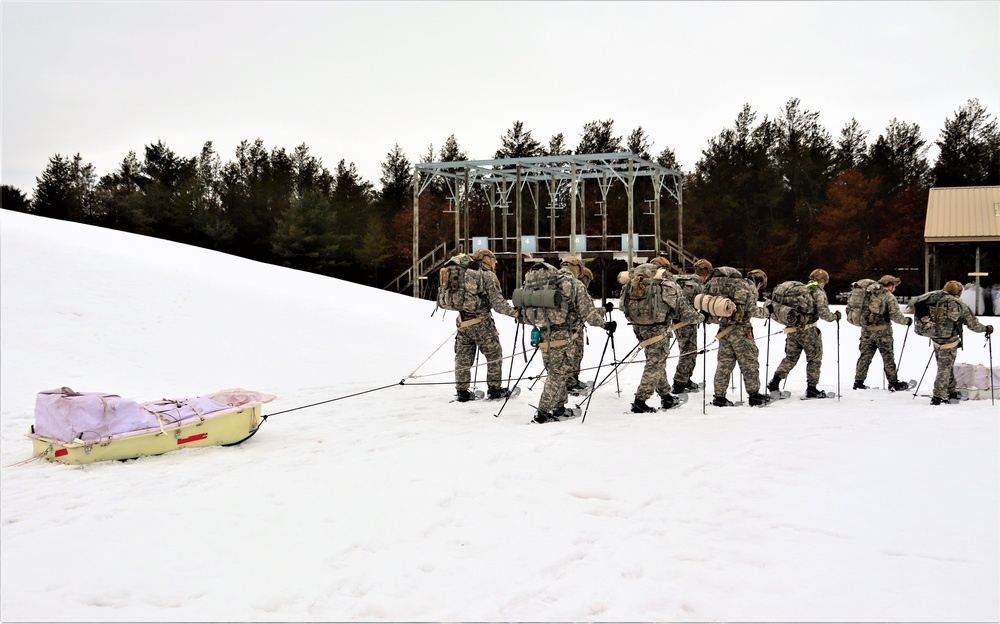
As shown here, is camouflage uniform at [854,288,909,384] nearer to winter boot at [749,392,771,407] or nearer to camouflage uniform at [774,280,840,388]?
camouflage uniform at [774,280,840,388]

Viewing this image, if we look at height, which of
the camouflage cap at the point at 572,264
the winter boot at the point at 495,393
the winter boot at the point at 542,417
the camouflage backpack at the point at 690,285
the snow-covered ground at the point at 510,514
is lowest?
the snow-covered ground at the point at 510,514

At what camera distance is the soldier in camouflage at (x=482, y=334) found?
10.9 meters

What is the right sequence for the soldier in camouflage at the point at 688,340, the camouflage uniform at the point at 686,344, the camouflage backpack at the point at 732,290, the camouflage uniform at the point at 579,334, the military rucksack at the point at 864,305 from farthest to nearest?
the camouflage uniform at the point at 686,344 < the soldier in camouflage at the point at 688,340 < the military rucksack at the point at 864,305 < the camouflage backpack at the point at 732,290 < the camouflage uniform at the point at 579,334

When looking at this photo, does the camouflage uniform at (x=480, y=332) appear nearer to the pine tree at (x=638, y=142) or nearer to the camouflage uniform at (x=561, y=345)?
the camouflage uniform at (x=561, y=345)

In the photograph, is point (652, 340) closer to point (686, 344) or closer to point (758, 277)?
point (686, 344)

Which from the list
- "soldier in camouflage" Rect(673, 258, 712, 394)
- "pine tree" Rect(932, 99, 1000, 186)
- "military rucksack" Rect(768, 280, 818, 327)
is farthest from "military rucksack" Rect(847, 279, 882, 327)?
"pine tree" Rect(932, 99, 1000, 186)

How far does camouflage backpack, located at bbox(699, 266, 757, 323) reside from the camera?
10.5 m

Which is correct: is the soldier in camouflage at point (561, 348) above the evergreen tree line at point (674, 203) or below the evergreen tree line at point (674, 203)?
below

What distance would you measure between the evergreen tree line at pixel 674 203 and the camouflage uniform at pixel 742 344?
87.3 feet

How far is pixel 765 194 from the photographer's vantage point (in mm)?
45438

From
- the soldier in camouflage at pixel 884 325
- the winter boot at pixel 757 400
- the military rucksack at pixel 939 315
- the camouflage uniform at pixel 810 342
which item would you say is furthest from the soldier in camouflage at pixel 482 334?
the military rucksack at pixel 939 315

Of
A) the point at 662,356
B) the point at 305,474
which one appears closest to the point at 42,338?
the point at 305,474

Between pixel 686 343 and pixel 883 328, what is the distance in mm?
2835

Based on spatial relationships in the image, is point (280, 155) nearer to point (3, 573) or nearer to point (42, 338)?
point (42, 338)
